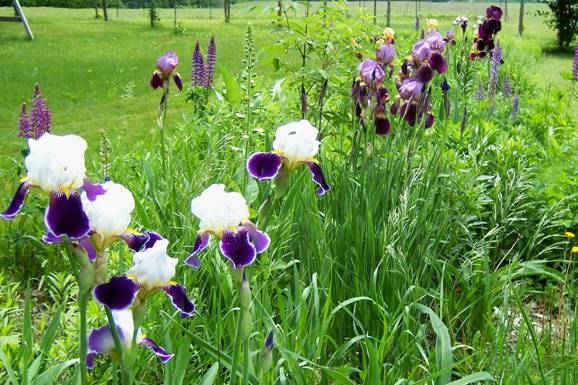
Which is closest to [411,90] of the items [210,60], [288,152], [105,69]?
[288,152]

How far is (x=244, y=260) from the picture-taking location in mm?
1313

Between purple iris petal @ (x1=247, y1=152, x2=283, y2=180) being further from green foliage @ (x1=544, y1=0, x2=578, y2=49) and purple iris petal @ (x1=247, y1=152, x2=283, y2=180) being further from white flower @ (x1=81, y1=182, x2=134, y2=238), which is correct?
green foliage @ (x1=544, y1=0, x2=578, y2=49)

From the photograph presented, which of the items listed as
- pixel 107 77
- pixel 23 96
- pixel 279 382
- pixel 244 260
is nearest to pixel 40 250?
pixel 279 382

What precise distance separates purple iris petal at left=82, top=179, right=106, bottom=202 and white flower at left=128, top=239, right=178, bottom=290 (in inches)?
5.1

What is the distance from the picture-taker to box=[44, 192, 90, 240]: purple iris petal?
113cm

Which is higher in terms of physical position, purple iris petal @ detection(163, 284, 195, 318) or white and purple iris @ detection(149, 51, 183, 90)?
white and purple iris @ detection(149, 51, 183, 90)

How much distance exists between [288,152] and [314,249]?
101 centimetres

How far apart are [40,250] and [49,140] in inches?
98.6

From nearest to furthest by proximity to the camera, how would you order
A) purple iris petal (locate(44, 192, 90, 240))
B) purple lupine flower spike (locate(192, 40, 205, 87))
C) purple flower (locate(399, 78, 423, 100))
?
purple iris petal (locate(44, 192, 90, 240)) < purple flower (locate(399, 78, 423, 100)) < purple lupine flower spike (locate(192, 40, 205, 87))

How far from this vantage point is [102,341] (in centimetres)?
126

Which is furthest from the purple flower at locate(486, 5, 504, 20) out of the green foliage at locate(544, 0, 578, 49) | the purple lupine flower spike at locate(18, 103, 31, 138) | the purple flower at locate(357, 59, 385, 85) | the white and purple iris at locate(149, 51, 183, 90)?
the green foliage at locate(544, 0, 578, 49)

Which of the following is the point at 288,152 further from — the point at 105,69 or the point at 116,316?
the point at 105,69

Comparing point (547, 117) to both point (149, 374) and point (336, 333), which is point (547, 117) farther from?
point (149, 374)

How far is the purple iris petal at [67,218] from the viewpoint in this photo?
1130mm
